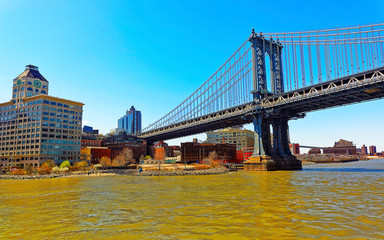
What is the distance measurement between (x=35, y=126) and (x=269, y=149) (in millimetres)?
88684

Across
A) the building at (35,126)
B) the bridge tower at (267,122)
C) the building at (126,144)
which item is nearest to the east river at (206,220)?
the bridge tower at (267,122)

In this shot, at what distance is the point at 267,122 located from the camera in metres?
77.4

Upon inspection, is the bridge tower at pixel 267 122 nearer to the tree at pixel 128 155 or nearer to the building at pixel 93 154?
the tree at pixel 128 155

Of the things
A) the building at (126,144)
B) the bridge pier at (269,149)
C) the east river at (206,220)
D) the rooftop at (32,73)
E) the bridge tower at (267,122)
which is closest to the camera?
the east river at (206,220)

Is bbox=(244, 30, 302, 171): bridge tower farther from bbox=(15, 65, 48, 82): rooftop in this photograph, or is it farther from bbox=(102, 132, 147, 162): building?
bbox=(15, 65, 48, 82): rooftop

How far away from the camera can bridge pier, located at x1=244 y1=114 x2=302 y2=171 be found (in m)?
71.3

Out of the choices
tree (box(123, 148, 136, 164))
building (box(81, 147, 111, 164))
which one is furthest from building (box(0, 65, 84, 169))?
tree (box(123, 148, 136, 164))

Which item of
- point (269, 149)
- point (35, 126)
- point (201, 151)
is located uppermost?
point (35, 126)

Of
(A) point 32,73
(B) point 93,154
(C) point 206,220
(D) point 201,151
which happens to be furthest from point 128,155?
(C) point 206,220

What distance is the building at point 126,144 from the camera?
450 ft

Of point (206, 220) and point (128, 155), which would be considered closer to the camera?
point (206, 220)

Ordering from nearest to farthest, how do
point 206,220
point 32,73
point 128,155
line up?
1. point 206,220
2. point 32,73
3. point 128,155

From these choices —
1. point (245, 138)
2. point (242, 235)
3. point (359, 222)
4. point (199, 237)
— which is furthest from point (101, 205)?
point (245, 138)

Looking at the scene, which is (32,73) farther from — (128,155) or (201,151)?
(201,151)
